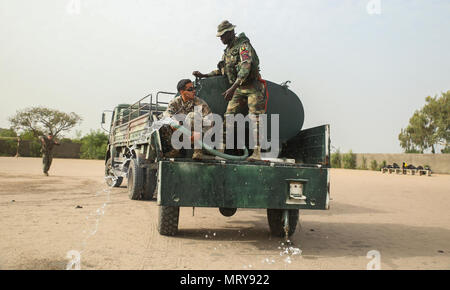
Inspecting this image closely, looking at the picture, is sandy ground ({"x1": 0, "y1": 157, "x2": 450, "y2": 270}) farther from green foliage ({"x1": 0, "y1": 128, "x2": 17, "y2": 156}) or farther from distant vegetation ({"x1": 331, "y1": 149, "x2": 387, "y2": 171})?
green foliage ({"x1": 0, "y1": 128, "x2": 17, "y2": 156})

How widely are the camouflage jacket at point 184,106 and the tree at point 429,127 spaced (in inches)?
1601

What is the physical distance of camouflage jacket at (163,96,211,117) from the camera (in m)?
4.63

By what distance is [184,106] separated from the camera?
468 cm

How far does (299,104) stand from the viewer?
5.16 m

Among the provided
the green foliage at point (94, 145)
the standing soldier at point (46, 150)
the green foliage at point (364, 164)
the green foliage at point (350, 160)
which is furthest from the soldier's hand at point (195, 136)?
the green foliage at point (94, 145)

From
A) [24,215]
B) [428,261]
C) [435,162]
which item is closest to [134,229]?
[24,215]

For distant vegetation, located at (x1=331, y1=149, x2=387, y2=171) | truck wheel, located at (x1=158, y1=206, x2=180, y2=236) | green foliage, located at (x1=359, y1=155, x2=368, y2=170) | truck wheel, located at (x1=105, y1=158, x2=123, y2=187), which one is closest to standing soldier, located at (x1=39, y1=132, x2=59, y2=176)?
truck wheel, located at (x1=105, y1=158, x2=123, y2=187)

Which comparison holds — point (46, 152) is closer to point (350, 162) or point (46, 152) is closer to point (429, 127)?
point (350, 162)

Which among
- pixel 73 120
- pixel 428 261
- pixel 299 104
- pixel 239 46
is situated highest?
pixel 73 120

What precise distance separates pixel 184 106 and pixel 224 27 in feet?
3.62

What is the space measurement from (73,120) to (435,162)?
45.0 metres

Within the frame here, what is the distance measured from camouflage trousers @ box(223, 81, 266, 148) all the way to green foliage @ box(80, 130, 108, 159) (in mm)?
37376

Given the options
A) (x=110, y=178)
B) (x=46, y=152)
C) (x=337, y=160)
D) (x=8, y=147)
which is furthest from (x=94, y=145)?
(x=110, y=178)

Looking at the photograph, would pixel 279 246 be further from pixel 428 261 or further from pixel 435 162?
pixel 435 162
